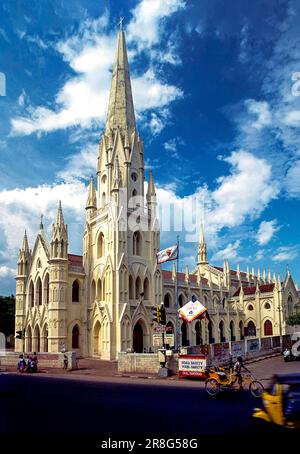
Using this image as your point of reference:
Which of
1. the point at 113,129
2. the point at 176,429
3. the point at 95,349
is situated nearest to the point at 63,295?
the point at 95,349

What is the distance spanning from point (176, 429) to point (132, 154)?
125 feet

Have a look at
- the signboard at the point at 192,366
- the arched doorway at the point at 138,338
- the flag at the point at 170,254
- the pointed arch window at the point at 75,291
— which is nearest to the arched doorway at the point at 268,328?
the arched doorway at the point at 138,338

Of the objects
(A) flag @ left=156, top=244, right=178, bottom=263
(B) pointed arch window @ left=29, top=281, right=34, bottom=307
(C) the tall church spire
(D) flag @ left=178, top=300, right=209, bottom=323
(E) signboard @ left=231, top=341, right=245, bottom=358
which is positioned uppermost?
(C) the tall church spire

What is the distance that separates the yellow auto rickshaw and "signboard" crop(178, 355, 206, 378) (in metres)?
12.0

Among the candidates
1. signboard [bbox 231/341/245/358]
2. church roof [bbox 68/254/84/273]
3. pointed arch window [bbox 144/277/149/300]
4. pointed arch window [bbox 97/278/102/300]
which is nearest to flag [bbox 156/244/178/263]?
signboard [bbox 231/341/245/358]

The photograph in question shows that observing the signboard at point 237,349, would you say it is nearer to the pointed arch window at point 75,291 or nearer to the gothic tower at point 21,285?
the pointed arch window at point 75,291

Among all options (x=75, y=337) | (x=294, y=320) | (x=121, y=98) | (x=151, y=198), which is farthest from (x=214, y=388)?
(x=294, y=320)

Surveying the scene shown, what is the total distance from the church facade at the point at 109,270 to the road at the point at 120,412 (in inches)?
784

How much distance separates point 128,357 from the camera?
88.7ft

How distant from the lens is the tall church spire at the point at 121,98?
156 feet

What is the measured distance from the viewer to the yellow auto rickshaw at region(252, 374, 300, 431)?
34.3ft

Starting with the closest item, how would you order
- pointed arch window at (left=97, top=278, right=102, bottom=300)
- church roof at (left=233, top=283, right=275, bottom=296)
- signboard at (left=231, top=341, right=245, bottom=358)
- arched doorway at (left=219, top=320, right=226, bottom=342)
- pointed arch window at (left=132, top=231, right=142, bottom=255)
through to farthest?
signboard at (left=231, top=341, right=245, bottom=358) < pointed arch window at (left=97, top=278, right=102, bottom=300) < pointed arch window at (left=132, top=231, right=142, bottom=255) < arched doorway at (left=219, top=320, right=226, bottom=342) < church roof at (left=233, top=283, right=275, bottom=296)

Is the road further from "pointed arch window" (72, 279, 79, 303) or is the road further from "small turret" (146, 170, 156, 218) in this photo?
"small turret" (146, 170, 156, 218)
